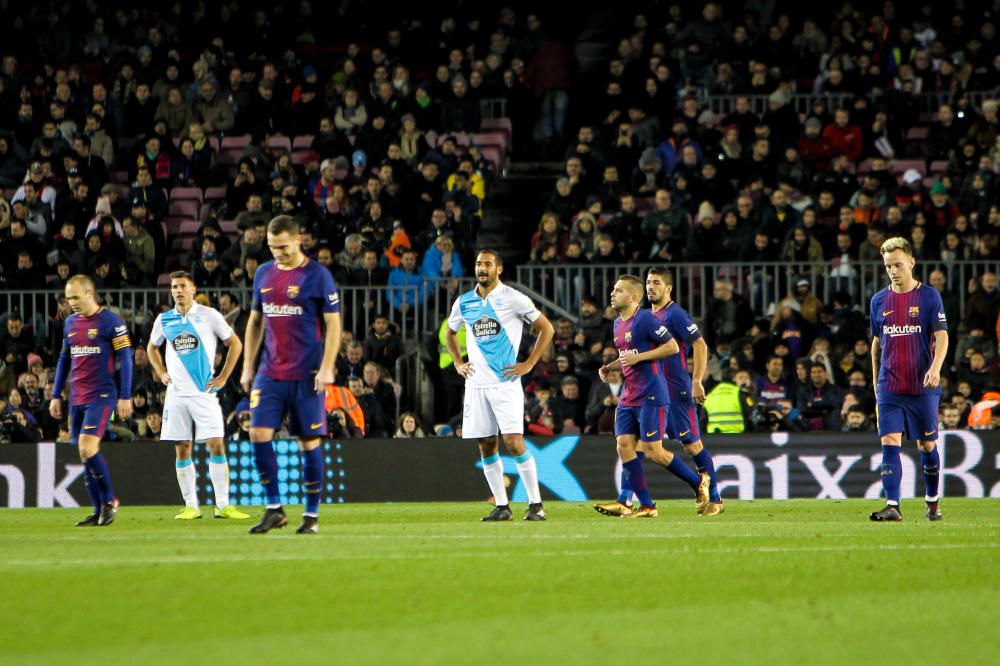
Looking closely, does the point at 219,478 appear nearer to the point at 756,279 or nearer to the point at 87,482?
the point at 87,482

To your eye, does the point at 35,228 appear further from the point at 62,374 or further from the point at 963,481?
the point at 963,481

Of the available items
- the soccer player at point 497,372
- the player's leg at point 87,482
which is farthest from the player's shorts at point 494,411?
the player's leg at point 87,482

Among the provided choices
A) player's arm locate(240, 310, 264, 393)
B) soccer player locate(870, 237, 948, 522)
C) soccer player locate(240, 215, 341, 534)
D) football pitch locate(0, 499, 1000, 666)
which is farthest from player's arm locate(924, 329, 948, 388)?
player's arm locate(240, 310, 264, 393)

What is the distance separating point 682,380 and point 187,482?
15.4 ft

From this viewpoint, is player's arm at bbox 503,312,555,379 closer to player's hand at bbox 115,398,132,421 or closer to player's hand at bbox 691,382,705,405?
player's hand at bbox 691,382,705,405

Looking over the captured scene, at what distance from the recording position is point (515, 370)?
41.1 ft

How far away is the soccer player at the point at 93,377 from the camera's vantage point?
12.8 m

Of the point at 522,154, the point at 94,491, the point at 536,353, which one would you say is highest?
the point at 522,154

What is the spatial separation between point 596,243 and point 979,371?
521 centimetres

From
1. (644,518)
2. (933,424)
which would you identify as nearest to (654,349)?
(644,518)

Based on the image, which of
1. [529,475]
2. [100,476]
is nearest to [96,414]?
[100,476]

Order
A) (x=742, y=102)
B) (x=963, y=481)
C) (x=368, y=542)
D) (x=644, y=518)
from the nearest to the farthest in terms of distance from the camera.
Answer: (x=368, y=542) → (x=644, y=518) → (x=963, y=481) → (x=742, y=102)

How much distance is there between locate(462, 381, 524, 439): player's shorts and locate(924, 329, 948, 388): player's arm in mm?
3242

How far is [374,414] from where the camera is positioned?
19016mm
